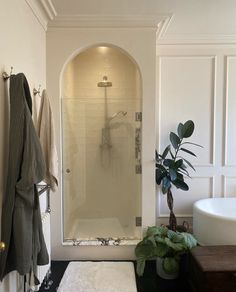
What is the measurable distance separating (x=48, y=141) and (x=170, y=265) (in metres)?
1.58

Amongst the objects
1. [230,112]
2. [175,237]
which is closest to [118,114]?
[230,112]

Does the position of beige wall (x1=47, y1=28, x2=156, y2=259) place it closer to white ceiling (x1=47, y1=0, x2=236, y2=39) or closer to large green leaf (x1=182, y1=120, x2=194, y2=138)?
white ceiling (x1=47, y1=0, x2=236, y2=39)

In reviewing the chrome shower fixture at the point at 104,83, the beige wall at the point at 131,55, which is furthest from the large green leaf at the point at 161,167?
the chrome shower fixture at the point at 104,83

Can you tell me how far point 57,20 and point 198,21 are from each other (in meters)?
1.52

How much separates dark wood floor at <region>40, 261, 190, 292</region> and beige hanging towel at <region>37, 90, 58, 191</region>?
95 centimetres

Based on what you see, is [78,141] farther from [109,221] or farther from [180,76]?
[180,76]

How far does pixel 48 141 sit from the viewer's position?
231cm

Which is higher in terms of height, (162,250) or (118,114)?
(118,114)

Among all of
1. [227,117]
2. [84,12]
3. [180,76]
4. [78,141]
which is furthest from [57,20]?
[227,117]

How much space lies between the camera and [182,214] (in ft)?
11.6

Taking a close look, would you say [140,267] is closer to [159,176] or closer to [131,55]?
[159,176]

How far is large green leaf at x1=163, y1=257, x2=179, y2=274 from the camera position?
2.43m

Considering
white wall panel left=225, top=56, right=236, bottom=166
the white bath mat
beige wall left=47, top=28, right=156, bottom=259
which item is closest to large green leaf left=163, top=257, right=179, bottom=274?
the white bath mat

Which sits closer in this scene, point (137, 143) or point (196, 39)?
point (137, 143)
